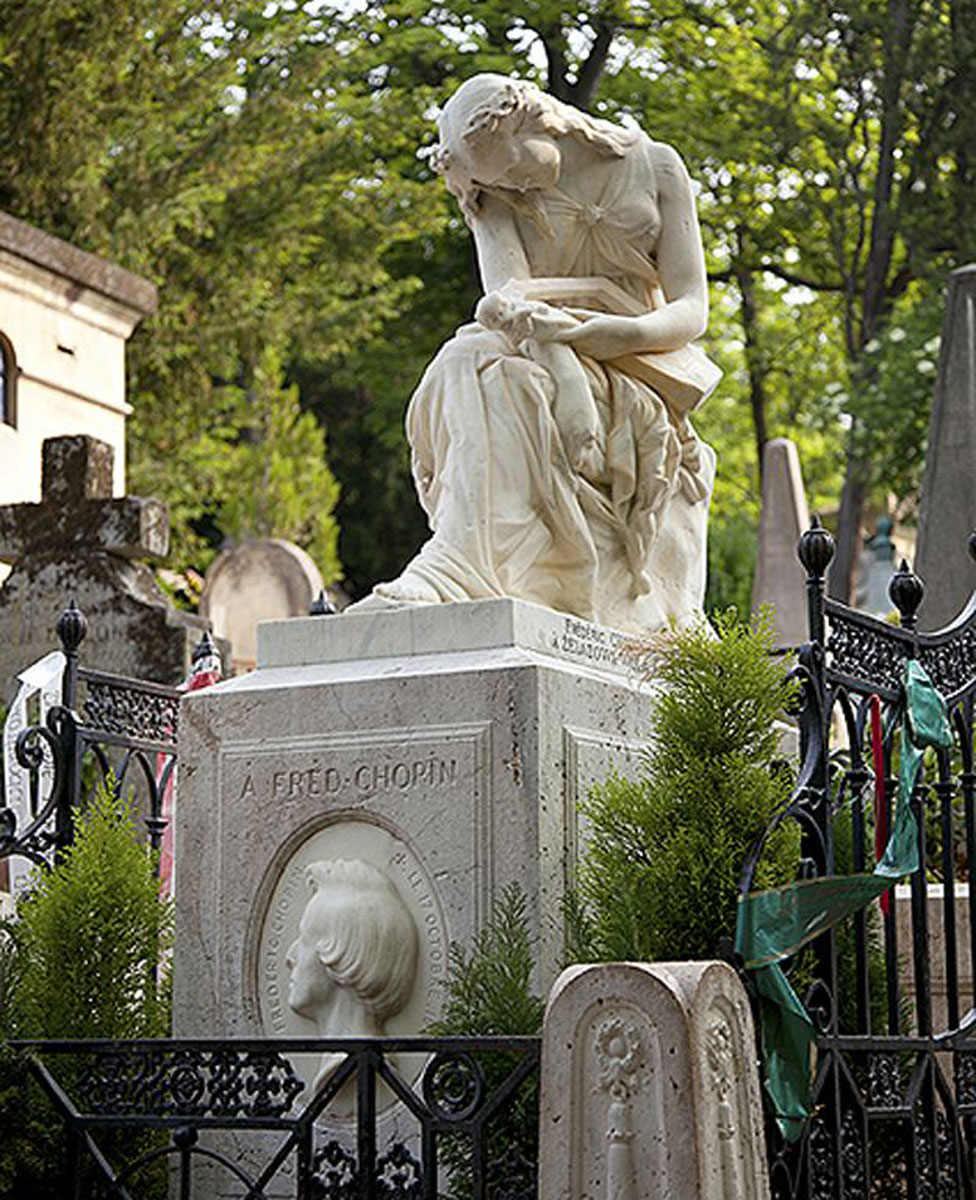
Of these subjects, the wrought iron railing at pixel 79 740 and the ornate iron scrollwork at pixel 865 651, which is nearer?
the ornate iron scrollwork at pixel 865 651

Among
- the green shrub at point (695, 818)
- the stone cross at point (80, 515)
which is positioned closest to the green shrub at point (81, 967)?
the green shrub at point (695, 818)

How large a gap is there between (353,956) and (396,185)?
20366mm

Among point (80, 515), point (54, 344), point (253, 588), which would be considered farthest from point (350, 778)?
point (253, 588)

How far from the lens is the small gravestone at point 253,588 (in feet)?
65.1

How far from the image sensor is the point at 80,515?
14.2 meters

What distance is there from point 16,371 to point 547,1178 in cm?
1301

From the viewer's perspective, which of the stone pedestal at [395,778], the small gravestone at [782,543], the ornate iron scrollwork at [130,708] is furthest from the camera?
the small gravestone at [782,543]

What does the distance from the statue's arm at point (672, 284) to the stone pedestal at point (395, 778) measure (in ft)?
3.65

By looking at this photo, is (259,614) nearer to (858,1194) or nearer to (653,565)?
(653,565)

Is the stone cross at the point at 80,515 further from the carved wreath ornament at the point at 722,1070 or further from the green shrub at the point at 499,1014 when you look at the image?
the carved wreath ornament at the point at 722,1070

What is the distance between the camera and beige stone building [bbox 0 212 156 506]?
16922 mm

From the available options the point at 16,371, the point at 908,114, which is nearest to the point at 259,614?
the point at 16,371

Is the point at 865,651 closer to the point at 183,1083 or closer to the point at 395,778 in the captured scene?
the point at 395,778

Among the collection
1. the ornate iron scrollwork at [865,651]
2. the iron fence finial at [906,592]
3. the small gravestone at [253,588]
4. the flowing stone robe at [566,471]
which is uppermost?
the small gravestone at [253,588]
